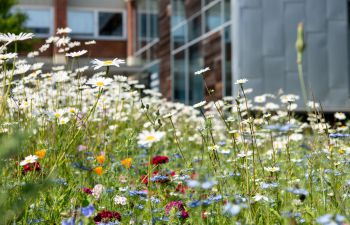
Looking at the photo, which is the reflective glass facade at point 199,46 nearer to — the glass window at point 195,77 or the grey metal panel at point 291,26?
the glass window at point 195,77

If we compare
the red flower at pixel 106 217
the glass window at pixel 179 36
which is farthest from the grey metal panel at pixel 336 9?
the red flower at pixel 106 217

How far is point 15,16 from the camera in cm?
1833

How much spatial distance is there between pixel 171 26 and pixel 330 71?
5944 millimetres

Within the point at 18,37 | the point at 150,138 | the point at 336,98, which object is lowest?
the point at 336,98

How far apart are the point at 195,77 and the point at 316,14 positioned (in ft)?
11.6

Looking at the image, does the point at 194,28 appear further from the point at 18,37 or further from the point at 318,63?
the point at 18,37

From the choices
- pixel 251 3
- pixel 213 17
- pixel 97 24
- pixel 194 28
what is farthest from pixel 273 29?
pixel 97 24

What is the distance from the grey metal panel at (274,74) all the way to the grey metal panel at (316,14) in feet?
2.76

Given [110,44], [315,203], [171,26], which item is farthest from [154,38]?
[315,203]

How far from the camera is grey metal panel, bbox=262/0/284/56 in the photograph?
1047cm

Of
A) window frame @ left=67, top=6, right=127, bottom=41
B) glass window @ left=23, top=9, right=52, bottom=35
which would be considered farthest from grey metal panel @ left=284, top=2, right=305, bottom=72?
glass window @ left=23, top=9, right=52, bottom=35

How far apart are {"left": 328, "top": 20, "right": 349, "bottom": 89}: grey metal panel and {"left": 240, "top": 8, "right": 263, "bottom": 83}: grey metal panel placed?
1.26 metres

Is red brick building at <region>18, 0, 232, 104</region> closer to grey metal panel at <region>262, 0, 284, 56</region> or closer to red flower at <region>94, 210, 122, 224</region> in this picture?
grey metal panel at <region>262, 0, 284, 56</region>

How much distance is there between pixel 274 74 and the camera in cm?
1045
